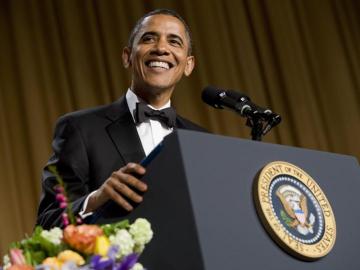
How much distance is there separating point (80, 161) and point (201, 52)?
249 cm

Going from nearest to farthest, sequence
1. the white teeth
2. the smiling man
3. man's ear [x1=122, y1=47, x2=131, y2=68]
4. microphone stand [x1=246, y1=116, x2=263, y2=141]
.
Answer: the smiling man → microphone stand [x1=246, y1=116, x2=263, y2=141] → the white teeth → man's ear [x1=122, y1=47, x2=131, y2=68]

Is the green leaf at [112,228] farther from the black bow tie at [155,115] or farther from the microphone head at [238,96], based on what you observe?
the black bow tie at [155,115]

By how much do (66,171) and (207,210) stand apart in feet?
2.40

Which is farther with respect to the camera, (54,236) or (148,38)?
(148,38)

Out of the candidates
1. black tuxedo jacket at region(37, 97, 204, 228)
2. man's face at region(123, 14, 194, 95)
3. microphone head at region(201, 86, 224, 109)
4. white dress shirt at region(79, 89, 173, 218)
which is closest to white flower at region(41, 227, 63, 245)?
black tuxedo jacket at region(37, 97, 204, 228)

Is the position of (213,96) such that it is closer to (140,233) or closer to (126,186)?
(126,186)

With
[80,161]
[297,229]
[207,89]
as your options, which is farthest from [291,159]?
[80,161]

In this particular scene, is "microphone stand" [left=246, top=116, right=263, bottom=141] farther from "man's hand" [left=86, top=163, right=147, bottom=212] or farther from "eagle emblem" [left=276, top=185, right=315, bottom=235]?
"man's hand" [left=86, top=163, right=147, bottom=212]

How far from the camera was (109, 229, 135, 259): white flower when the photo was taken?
1.08 m

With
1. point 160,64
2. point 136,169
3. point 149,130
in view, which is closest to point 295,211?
point 136,169

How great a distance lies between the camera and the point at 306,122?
4.27m

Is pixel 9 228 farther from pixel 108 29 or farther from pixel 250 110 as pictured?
pixel 250 110

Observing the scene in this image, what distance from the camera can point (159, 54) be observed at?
7.11ft

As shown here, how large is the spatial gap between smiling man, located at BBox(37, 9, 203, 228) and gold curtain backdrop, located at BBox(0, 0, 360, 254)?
5.22 ft
